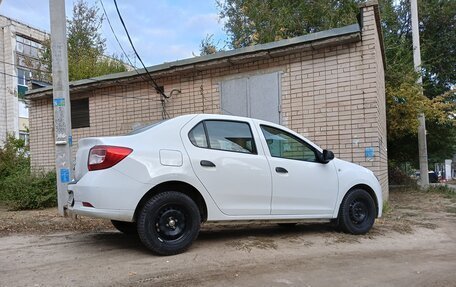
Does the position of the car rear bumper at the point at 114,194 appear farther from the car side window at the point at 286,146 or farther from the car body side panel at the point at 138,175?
the car side window at the point at 286,146

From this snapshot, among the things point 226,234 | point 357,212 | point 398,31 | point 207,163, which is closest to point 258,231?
point 226,234

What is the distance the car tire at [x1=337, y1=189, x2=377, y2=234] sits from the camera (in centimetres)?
652

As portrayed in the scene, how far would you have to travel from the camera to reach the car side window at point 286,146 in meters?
6.10

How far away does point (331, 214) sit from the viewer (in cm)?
642

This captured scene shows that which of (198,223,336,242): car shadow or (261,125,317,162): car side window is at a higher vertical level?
(261,125,317,162): car side window

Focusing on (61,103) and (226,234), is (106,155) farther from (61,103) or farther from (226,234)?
(61,103)

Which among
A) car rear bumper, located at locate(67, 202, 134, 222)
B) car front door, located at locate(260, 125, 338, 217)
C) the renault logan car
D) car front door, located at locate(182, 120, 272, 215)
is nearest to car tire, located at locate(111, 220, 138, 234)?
the renault logan car

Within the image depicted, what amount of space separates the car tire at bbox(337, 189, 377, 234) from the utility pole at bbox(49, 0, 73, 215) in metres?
4.79

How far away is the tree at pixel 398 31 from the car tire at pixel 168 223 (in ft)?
32.4

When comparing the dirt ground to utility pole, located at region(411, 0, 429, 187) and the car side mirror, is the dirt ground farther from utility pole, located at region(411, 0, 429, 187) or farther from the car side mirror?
utility pole, located at region(411, 0, 429, 187)

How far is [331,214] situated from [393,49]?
1052 centimetres

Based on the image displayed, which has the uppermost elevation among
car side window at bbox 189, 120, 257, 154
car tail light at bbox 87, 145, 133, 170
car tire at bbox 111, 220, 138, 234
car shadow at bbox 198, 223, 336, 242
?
car side window at bbox 189, 120, 257, 154

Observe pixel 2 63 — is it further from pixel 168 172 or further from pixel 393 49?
pixel 168 172

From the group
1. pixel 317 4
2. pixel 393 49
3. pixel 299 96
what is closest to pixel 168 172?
pixel 299 96
